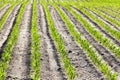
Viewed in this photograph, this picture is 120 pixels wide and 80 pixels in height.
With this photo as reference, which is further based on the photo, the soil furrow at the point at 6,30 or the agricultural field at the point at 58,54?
the soil furrow at the point at 6,30

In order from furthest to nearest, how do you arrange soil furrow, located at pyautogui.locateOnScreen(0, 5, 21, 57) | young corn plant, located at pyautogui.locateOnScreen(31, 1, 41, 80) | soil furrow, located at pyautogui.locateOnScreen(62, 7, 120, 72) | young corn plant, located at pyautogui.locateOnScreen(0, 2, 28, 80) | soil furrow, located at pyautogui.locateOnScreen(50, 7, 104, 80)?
soil furrow, located at pyautogui.locateOnScreen(0, 5, 21, 57) < soil furrow, located at pyautogui.locateOnScreen(62, 7, 120, 72) < soil furrow, located at pyautogui.locateOnScreen(50, 7, 104, 80) < young corn plant, located at pyautogui.locateOnScreen(0, 2, 28, 80) < young corn plant, located at pyautogui.locateOnScreen(31, 1, 41, 80)

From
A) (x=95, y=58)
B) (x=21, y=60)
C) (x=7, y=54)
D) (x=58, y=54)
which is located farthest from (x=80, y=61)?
(x=7, y=54)

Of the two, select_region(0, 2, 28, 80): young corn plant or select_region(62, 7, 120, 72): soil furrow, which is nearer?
select_region(0, 2, 28, 80): young corn plant

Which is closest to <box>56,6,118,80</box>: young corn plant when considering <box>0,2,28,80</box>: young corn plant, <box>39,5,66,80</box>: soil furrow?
<box>39,5,66,80</box>: soil furrow

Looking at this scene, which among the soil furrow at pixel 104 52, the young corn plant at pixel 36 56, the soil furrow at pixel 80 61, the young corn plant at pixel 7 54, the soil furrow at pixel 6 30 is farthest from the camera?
the soil furrow at pixel 6 30

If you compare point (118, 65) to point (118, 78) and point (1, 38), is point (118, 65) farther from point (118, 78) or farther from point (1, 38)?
point (1, 38)

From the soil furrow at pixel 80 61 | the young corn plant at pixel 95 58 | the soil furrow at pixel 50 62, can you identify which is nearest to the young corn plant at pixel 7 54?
the soil furrow at pixel 50 62

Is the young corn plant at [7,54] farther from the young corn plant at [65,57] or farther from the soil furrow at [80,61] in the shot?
the soil furrow at [80,61]

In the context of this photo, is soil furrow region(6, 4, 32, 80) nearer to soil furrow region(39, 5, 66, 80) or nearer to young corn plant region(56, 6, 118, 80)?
soil furrow region(39, 5, 66, 80)

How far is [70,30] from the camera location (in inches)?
757

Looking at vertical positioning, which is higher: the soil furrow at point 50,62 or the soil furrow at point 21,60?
the soil furrow at point 21,60

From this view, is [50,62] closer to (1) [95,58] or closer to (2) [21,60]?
(2) [21,60]

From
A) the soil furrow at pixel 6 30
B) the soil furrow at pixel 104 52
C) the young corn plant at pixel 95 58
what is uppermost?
the soil furrow at pixel 6 30

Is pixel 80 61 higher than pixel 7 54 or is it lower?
lower
